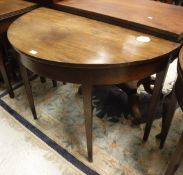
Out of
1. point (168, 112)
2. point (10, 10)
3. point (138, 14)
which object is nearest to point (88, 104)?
point (168, 112)

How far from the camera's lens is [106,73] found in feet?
2.65

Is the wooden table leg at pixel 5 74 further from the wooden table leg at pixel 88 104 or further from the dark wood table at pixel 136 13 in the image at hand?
the wooden table leg at pixel 88 104

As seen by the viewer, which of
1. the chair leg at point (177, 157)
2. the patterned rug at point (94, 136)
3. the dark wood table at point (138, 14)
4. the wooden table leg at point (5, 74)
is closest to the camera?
the chair leg at point (177, 157)

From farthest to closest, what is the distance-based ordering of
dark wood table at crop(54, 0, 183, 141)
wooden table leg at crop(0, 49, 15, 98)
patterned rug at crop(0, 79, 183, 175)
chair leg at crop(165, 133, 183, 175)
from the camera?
wooden table leg at crop(0, 49, 15, 98), patterned rug at crop(0, 79, 183, 175), dark wood table at crop(54, 0, 183, 141), chair leg at crop(165, 133, 183, 175)

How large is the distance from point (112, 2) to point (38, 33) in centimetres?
50

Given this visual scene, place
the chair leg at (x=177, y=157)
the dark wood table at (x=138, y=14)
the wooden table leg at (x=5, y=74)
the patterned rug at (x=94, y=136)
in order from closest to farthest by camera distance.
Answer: the chair leg at (x=177, y=157) < the dark wood table at (x=138, y=14) < the patterned rug at (x=94, y=136) < the wooden table leg at (x=5, y=74)

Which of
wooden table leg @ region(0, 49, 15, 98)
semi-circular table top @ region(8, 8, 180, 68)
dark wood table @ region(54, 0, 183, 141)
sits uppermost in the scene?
dark wood table @ region(54, 0, 183, 141)

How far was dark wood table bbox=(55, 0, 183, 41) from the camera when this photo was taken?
36.1 inches

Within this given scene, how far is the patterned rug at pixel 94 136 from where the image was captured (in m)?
1.13

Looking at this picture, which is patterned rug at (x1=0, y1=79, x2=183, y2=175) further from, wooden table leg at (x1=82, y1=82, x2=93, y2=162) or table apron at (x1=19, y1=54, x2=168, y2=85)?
table apron at (x1=19, y1=54, x2=168, y2=85)

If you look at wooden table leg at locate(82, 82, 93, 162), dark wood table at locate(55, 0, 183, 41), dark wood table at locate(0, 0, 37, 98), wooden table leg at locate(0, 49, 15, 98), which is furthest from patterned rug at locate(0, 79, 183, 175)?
dark wood table at locate(55, 0, 183, 41)

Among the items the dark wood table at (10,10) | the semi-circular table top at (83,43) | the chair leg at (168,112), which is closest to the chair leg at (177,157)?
the chair leg at (168,112)

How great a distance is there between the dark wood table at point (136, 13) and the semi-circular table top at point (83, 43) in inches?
1.2

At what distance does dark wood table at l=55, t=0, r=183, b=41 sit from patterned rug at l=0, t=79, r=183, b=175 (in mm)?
645
